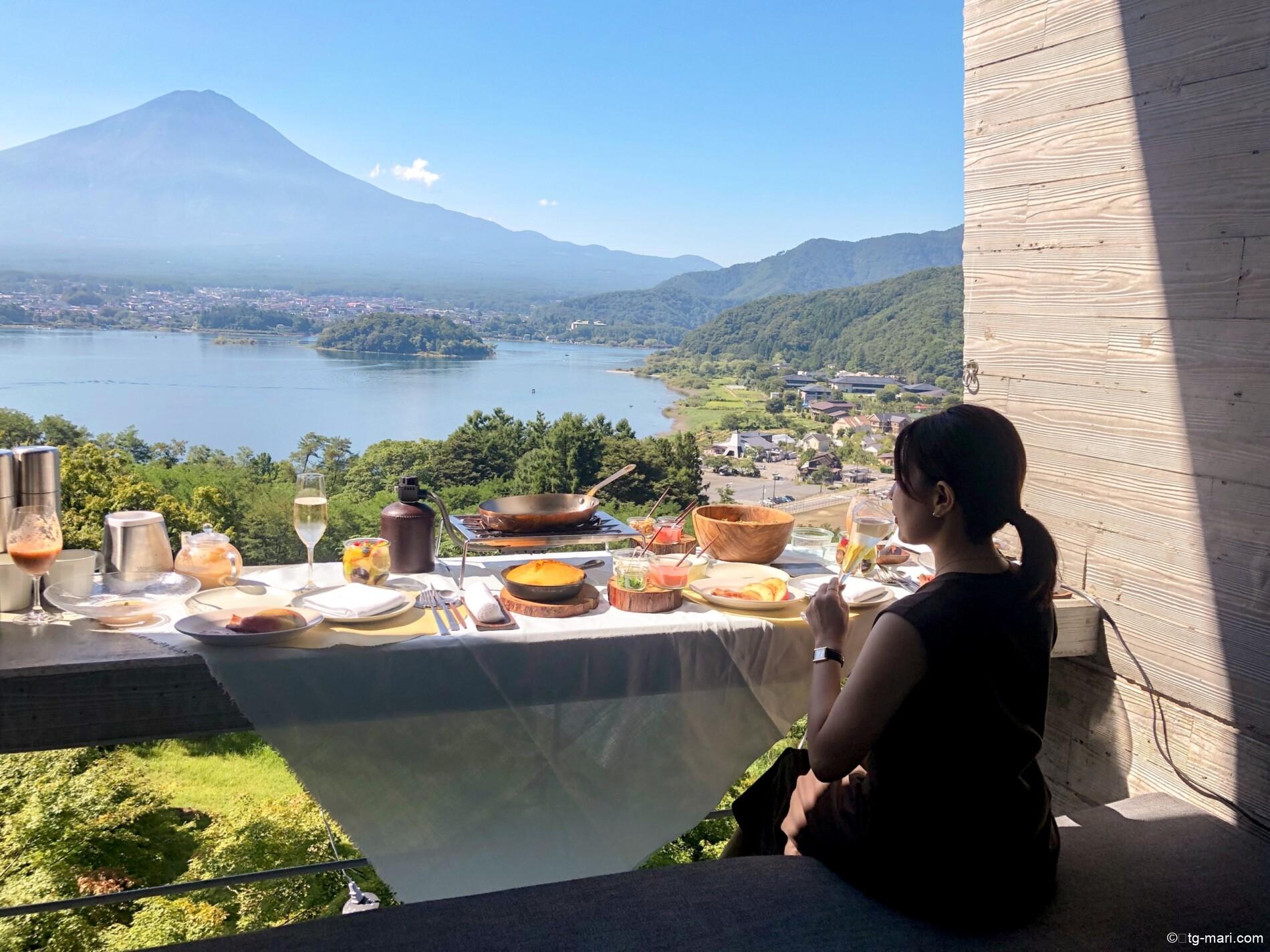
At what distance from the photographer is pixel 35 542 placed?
1.45m

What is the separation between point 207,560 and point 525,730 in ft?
2.42

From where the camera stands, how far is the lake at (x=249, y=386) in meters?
Result: 5.02

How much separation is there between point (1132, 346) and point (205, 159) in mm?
18437

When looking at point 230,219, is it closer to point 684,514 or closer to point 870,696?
point 684,514

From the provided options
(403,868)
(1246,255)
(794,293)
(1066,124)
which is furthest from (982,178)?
(794,293)

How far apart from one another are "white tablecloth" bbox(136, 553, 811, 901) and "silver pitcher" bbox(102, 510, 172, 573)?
31 cm

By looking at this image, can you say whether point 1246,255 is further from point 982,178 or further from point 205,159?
point 205,159

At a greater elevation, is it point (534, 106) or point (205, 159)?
point (534, 106)

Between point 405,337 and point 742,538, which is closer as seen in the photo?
point 742,538

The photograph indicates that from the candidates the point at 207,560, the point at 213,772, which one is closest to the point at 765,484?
the point at 207,560

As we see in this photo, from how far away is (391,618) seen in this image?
1.63 metres

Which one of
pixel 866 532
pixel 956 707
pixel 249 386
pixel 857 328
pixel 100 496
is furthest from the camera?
pixel 249 386

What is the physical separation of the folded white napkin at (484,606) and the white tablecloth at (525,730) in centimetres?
6

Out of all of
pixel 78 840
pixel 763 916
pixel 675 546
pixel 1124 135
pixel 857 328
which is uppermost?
pixel 1124 135
